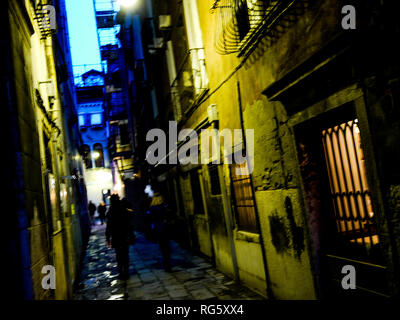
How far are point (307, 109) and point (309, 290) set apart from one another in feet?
8.83

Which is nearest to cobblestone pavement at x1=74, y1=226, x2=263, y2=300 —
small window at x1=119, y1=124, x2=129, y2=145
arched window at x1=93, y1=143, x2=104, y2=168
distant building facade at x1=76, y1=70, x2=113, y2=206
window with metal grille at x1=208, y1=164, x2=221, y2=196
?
window with metal grille at x1=208, y1=164, x2=221, y2=196

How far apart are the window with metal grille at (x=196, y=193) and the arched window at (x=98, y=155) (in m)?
32.4

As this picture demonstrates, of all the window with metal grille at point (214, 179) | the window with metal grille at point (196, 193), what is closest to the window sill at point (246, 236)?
the window with metal grille at point (214, 179)

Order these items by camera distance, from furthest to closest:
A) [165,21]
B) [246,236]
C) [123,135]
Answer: [123,135], [165,21], [246,236]

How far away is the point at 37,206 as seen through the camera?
14.5 feet

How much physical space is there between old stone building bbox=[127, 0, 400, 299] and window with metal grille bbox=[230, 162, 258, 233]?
0.12 ft

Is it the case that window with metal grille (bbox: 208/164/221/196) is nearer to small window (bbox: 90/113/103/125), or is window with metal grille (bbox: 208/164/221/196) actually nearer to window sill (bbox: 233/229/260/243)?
window sill (bbox: 233/229/260/243)

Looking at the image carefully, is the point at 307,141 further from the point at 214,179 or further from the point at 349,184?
the point at 214,179

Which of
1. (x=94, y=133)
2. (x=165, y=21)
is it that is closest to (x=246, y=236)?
(x=165, y=21)

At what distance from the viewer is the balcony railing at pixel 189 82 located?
8438 mm

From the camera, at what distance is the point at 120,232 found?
870 centimetres

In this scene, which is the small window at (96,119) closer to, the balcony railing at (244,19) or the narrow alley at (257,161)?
the narrow alley at (257,161)

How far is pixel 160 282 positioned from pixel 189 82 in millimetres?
5773
